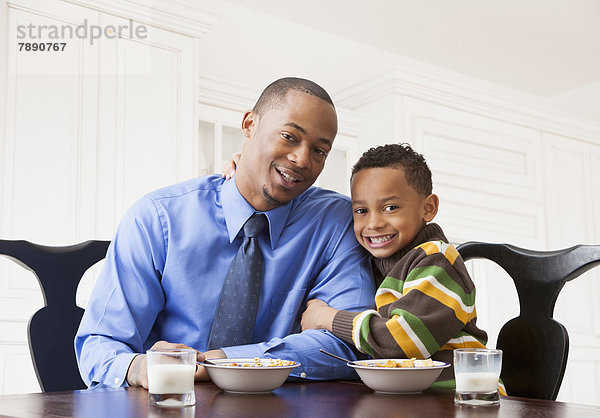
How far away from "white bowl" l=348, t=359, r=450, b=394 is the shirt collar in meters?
0.53

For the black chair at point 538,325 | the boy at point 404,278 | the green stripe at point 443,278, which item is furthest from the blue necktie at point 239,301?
the black chair at point 538,325

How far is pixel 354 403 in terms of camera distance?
33.1 inches

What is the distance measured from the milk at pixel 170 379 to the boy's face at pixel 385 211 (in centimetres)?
70

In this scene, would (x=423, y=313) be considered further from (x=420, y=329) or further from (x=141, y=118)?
(x=141, y=118)

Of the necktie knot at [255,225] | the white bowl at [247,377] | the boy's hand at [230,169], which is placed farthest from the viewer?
the boy's hand at [230,169]

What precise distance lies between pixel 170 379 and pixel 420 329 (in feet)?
1.64

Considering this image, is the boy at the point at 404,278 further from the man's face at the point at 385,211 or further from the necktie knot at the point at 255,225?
the necktie knot at the point at 255,225

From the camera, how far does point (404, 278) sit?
1271 mm

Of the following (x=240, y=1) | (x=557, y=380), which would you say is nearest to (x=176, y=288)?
(x=557, y=380)

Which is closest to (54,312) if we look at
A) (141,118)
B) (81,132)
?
(81,132)

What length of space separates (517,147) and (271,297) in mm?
4047

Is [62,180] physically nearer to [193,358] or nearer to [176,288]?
[176,288]

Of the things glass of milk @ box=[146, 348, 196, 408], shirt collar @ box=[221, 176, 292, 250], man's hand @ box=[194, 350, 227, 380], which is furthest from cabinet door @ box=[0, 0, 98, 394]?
glass of milk @ box=[146, 348, 196, 408]

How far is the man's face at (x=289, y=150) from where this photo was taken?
56.6 inches
